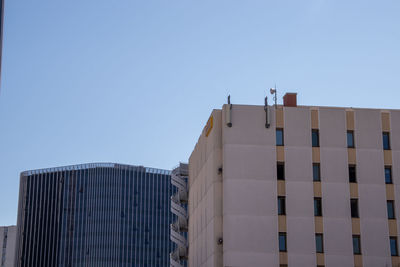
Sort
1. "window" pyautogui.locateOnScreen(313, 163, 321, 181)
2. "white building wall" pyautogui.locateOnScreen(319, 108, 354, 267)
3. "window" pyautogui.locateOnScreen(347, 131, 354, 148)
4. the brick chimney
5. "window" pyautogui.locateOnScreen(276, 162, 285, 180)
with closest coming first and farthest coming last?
"white building wall" pyautogui.locateOnScreen(319, 108, 354, 267) < "window" pyautogui.locateOnScreen(276, 162, 285, 180) < "window" pyautogui.locateOnScreen(313, 163, 321, 181) < "window" pyautogui.locateOnScreen(347, 131, 354, 148) < the brick chimney

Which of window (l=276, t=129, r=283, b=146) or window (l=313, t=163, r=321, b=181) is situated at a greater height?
window (l=276, t=129, r=283, b=146)

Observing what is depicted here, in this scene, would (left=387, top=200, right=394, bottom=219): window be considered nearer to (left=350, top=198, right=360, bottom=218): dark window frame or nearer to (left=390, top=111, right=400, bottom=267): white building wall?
(left=390, top=111, right=400, bottom=267): white building wall

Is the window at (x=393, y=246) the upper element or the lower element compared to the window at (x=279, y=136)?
lower

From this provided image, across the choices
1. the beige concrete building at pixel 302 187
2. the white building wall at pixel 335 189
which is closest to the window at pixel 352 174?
the beige concrete building at pixel 302 187

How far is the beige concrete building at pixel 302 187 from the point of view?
71562 millimetres

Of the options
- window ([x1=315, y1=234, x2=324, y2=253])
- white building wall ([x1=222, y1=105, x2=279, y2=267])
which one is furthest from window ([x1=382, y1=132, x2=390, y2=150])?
window ([x1=315, y1=234, x2=324, y2=253])

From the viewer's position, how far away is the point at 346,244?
72.0 metres

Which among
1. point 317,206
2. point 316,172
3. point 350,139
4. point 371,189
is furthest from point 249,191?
point 371,189

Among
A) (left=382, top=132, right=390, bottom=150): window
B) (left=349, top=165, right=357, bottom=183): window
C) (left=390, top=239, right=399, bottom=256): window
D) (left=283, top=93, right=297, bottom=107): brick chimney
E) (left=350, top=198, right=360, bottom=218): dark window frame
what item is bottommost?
(left=390, top=239, right=399, bottom=256): window

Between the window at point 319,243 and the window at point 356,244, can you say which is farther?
the window at point 356,244

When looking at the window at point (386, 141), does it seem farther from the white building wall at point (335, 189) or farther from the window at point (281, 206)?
the window at point (281, 206)

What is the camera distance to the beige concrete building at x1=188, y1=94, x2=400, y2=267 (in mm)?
71562

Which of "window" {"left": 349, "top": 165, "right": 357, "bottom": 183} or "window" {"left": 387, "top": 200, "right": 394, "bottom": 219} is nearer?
"window" {"left": 387, "top": 200, "right": 394, "bottom": 219}

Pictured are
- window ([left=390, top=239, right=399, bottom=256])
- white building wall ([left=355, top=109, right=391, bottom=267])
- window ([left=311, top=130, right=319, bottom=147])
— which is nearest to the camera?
white building wall ([left=355, top=109, right=391, bottom=267])
